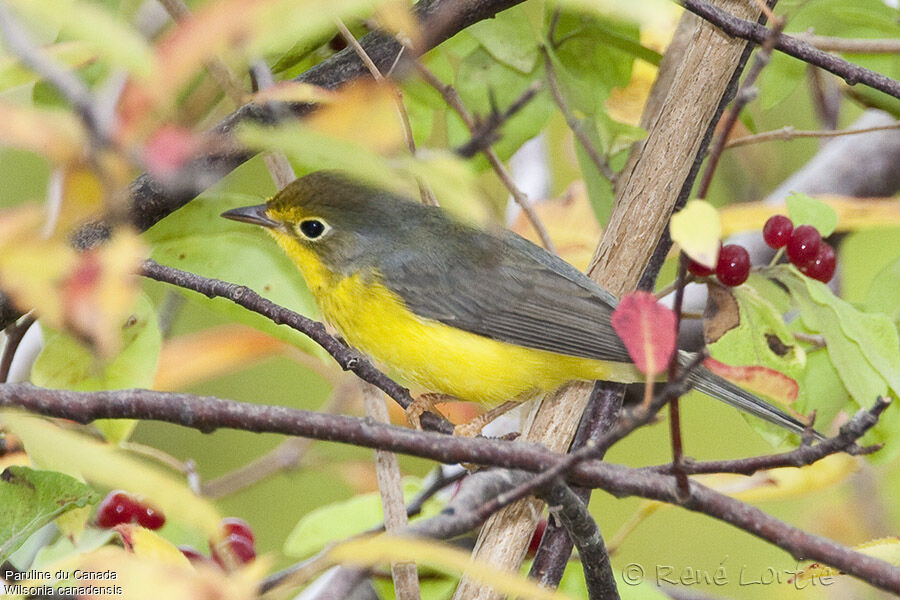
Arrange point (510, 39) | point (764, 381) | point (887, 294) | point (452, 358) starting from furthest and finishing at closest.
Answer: point (452, 358) < point (510, 39) < point (887, 294) < point (764, 381)

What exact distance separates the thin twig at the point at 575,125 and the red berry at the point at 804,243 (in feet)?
1.68

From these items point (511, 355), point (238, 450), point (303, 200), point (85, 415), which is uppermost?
point (85, 415)

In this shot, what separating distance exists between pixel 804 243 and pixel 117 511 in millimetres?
1868

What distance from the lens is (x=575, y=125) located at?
2.63m

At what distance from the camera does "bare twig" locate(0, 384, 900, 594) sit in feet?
4.06

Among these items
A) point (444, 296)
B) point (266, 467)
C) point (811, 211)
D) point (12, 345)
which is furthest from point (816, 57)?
point (266, 467)

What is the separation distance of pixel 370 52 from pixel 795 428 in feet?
4.53

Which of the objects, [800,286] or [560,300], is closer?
[800,286]

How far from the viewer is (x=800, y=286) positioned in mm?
2271

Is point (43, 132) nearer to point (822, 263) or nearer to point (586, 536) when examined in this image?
point (586, 536)

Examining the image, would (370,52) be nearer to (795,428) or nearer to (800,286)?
(800,286)

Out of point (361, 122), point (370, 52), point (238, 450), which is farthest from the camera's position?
point (238, 450)

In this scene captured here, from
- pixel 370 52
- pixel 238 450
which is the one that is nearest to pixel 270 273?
pixel 370 52
